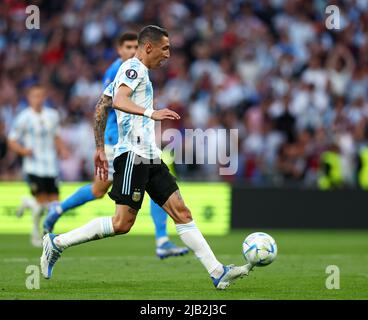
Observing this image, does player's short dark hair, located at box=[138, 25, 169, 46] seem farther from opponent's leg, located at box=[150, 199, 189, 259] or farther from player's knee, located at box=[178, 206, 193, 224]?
opponent's leg, located at box=[150, 199, 189, 259]

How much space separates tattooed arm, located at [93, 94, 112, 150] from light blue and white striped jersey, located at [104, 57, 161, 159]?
0.22m

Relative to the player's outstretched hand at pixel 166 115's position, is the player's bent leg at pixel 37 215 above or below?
below

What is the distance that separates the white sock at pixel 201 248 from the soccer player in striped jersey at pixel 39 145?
587 cm

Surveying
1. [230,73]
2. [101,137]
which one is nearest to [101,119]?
[101,137]

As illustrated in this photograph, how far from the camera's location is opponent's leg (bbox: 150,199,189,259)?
1129cm

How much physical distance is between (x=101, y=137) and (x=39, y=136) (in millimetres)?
5533

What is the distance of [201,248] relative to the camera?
27.8 ft

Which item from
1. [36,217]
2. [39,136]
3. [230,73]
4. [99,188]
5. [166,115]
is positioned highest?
[230,73]

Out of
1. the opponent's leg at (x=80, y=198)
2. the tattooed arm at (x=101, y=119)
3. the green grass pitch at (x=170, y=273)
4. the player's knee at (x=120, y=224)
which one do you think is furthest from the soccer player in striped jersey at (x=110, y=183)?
the player's knee at (x=120, y=224)

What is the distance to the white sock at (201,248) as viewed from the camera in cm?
840

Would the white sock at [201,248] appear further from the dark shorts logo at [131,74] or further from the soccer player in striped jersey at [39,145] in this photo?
the soccer player in striped jersey at [39,145]

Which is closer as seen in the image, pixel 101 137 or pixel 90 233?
pixel 90 233

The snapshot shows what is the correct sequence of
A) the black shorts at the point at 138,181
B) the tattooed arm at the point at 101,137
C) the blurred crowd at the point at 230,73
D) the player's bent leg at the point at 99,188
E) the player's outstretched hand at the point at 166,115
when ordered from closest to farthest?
the player's outstretched hand at the point at 166,115 → the black shorts at the point at 138,181 → the tattooed arm at the point at 101,137 → the player's bent leg at the point at 99,188 → the blurred crowd at the point at 230,73

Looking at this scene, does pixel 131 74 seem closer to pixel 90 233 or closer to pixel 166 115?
pixel 166 115
